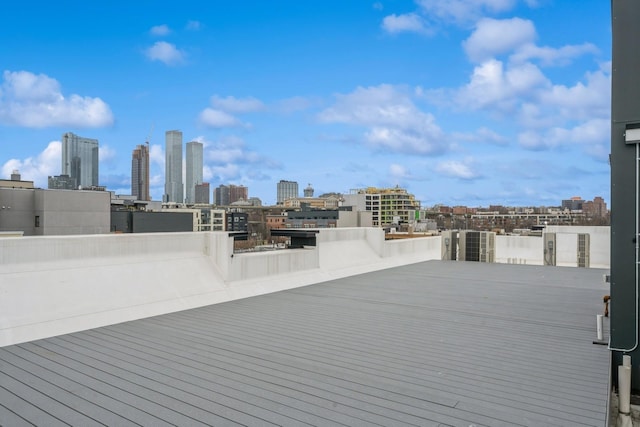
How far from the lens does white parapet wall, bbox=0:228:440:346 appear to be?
5.97 m

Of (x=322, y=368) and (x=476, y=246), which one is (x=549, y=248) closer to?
(x=476, y=246)

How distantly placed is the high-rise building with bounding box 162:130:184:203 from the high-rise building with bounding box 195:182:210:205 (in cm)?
518

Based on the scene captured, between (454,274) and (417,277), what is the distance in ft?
4.80

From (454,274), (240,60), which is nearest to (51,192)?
(240,60)

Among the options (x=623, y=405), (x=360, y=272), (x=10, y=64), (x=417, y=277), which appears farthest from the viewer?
(x=10, y=64)

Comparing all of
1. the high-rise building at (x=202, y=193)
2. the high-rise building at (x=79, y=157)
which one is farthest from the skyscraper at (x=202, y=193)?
the high-rise building at (x=79, y=157)

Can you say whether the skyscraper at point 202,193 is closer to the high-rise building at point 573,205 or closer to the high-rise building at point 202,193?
the high-rise building at point 202,193

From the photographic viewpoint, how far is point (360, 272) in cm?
1277

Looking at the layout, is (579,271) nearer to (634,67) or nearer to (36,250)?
(634,67)

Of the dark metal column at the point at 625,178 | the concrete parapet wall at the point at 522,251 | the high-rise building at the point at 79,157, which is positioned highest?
the high-rise building at the point at 79,157

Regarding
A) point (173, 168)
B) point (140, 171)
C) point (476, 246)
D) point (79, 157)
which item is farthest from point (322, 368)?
point (173, 168)

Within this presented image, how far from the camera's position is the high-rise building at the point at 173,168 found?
11488 centimetres

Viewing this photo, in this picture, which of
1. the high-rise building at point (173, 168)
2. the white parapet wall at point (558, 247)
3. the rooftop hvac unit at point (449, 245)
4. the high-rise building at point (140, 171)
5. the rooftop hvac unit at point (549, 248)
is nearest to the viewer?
the rooftop hvac unit at point (449, 245)

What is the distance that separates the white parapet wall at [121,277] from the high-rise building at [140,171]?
98753 millimetres
